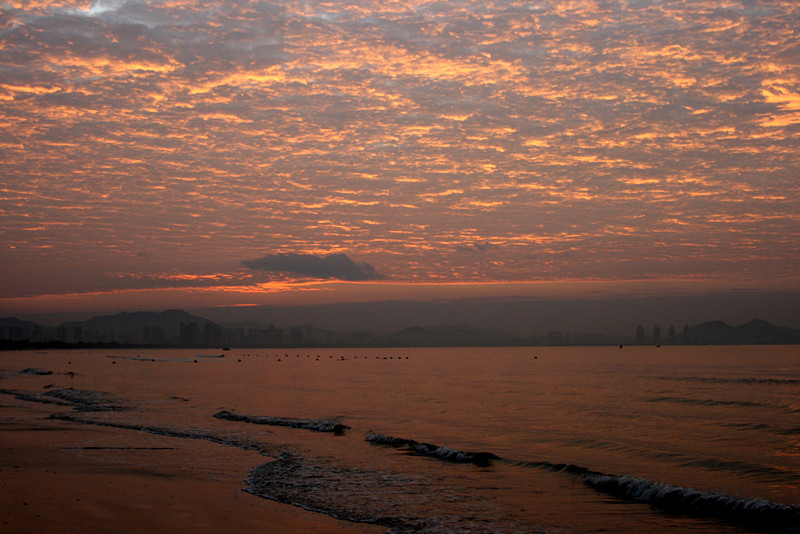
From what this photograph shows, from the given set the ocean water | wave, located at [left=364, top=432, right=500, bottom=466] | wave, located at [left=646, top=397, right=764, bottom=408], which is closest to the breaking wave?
the ocean water

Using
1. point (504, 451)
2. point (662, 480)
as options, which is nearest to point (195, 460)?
point (504, 451)

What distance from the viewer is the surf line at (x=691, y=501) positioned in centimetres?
1705

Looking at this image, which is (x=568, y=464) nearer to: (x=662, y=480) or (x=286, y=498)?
(x=662, y=480)

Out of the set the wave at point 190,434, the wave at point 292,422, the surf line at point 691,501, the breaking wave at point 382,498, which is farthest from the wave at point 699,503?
the wave at point 292,422

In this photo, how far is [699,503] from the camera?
745 inches

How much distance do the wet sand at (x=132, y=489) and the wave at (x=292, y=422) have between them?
26.4ft

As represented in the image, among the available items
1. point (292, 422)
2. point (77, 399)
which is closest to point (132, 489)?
point (292, 422)

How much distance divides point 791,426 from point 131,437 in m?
37.4

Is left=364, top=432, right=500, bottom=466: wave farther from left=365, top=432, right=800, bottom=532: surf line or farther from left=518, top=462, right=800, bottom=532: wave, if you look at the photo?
left=518, top=462, right=800, bottom=532: wave

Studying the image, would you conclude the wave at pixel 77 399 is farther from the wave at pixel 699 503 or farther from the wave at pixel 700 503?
the wave at pixel 700 503

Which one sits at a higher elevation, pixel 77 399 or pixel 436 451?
pixel 436 451

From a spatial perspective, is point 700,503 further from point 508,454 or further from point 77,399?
point 77,399

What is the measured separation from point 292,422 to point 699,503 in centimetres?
2543

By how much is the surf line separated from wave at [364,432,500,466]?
1.84m
